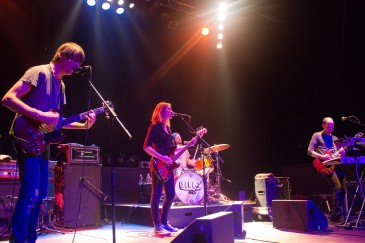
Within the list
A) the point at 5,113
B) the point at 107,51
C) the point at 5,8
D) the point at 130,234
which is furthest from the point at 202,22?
the point at 130,234

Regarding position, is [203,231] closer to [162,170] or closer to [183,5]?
[162,170]

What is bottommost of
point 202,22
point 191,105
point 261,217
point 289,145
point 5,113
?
point 261,217

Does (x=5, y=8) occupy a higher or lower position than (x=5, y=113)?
higher

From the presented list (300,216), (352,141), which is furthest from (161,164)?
(352,141)

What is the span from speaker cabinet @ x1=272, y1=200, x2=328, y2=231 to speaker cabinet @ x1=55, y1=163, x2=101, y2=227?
11.5ft

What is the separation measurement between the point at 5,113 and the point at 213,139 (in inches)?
242

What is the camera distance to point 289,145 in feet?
36.3

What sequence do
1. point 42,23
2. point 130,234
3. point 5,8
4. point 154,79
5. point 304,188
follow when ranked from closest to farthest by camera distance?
point 130,234 → point 5,8 → point 42,23 → point 304,188 → point 154,79

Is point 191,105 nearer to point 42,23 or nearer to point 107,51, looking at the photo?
point 107,51

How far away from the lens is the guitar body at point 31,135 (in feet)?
10.5

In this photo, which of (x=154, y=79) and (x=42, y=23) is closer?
(x=42, y=23)

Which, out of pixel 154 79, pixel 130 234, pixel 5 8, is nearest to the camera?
pixel 130 234

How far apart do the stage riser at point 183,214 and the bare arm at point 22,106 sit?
3379mm

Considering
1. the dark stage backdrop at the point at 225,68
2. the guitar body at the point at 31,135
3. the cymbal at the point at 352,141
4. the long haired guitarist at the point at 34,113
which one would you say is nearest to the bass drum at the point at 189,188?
the cymbal at the point at 352,141
